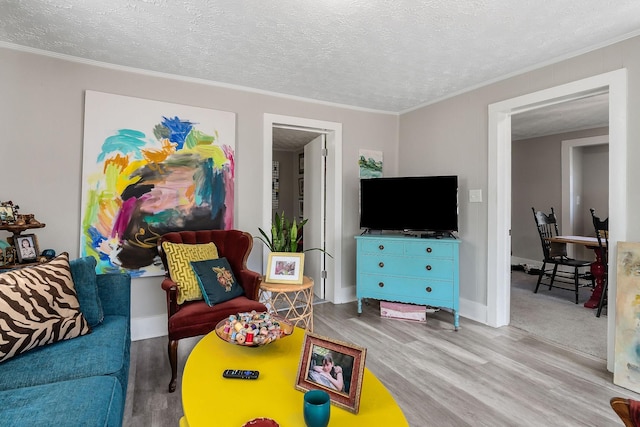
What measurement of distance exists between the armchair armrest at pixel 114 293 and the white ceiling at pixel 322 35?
1624 mm

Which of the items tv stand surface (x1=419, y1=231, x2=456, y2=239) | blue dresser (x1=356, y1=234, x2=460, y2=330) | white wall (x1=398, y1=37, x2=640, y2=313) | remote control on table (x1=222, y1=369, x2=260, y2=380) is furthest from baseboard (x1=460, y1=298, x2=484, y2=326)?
remote control on table (x1=222, y1=369, x2=260, y2=380)

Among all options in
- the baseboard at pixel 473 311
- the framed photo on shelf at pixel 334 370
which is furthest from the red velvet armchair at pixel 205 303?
the baseboard at pixel 473 311

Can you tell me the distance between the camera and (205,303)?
234cm

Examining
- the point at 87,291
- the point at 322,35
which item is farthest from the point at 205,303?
the point at 322,35

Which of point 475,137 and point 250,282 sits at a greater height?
point 475,137

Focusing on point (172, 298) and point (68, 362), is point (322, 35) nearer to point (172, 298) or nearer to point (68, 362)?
point (172, 298)

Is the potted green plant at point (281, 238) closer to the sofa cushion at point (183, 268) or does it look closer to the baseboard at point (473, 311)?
the sofa cushion at point (183, 268)

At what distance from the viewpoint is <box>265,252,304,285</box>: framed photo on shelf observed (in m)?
2.78

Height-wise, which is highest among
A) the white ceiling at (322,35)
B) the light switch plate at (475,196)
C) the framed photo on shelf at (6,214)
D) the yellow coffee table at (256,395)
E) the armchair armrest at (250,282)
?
the white ceiling at (322,35)

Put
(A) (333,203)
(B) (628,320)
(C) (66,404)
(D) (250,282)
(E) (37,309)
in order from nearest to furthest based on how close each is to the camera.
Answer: (C) (66,404)
(E) (37,309)
(B) (628,320)
(D) (250,282)
(A) (333,203)

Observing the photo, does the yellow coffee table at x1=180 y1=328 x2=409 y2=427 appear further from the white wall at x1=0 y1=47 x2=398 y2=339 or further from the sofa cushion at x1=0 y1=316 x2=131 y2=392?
the white wall at x1=0 y1=47 x2=398 y2=339

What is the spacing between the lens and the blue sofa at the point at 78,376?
1127mm

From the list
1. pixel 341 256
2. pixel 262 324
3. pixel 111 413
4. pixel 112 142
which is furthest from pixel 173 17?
pixel 341 256

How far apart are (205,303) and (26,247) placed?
4.13ft
